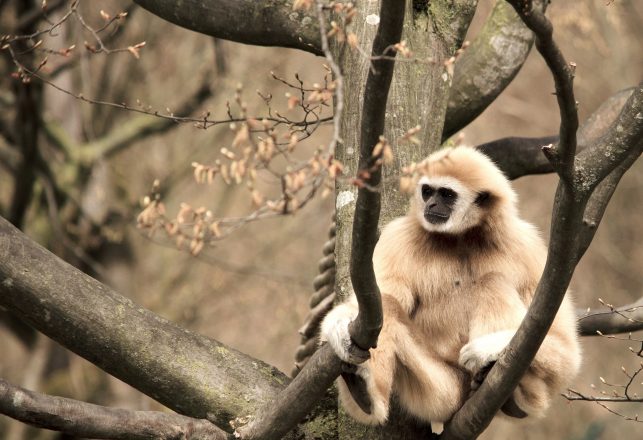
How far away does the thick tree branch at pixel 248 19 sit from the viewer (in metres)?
5.77

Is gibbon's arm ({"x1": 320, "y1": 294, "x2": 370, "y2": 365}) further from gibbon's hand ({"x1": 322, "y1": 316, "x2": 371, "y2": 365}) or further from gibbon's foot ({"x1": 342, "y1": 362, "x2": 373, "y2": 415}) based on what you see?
gibbon's foot ({"x1": 342, "y1": 362, "x2": 373, "y2": 415})

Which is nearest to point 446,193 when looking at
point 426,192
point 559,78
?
point 426,192

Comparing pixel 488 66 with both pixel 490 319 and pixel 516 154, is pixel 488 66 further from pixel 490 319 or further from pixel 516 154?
pixel 490 319

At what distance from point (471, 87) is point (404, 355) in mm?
2471

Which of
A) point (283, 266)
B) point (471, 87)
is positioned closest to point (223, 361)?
point (471, 87)

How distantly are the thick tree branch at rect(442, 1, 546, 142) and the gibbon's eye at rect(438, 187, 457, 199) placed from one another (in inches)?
46.8

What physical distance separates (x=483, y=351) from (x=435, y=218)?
0.94 meters

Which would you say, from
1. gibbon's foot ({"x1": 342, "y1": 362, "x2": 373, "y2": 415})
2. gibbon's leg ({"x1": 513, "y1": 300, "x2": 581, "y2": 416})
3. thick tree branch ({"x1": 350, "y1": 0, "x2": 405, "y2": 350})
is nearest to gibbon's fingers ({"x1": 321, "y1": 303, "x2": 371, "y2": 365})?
gibbon's foot ({"x1": 342, "y1": 362, "x2": 373, "y2": 415})

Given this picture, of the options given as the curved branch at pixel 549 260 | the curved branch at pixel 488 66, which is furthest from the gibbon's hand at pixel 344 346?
the curved branch at pixel 488 66

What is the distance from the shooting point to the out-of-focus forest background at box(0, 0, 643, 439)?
1148cm

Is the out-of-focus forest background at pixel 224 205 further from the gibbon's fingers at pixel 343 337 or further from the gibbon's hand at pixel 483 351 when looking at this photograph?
the gibbon's hand at pixel 483 351

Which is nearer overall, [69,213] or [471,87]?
[471,87]

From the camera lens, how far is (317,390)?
418 cm

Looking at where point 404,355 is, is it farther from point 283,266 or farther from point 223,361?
point 283,266
